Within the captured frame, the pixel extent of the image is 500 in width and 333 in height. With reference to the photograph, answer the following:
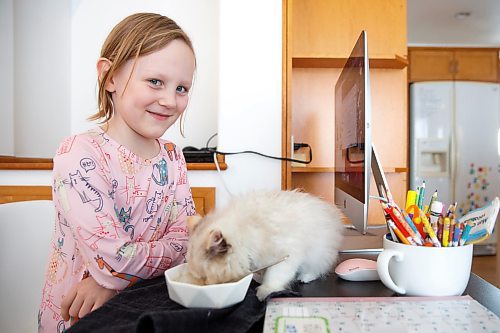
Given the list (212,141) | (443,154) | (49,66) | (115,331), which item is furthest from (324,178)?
(443,154)

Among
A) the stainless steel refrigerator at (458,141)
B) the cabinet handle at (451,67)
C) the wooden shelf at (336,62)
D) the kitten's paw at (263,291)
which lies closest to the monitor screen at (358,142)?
the kitten's paw at (263,291)

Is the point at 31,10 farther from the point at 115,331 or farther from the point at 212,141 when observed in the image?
the point at 115,331

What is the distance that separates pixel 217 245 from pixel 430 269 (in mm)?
295

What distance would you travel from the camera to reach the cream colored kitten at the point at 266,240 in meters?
0.60

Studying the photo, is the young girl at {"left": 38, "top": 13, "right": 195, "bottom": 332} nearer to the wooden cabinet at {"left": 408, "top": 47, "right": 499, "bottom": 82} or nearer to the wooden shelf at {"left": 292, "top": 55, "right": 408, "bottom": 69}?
the wooden shelf at {"left": 292, "top": 55, "right": 408, "bottom": 69}

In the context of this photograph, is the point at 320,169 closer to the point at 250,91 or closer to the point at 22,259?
the point at 250,91

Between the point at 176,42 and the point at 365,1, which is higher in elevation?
the point at 365,1

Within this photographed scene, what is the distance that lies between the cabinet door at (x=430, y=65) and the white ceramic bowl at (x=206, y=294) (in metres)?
4.44

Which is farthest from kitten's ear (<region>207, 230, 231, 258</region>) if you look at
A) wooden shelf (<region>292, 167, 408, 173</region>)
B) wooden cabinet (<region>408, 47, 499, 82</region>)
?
wooden cabinet (<region>408, 47, 499, 82</region>)

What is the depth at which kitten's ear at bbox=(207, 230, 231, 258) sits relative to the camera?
590 mm

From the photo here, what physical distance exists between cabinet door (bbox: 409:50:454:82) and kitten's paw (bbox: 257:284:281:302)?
14.3ft

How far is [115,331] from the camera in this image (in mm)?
485

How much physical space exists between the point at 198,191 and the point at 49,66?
1116 millimetres

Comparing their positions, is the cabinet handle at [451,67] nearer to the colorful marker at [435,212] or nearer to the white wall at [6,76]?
the white wall at [6,76]
